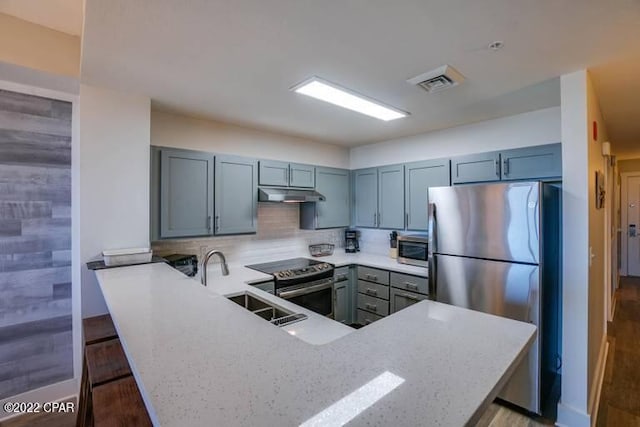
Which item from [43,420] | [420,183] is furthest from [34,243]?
[420,183]

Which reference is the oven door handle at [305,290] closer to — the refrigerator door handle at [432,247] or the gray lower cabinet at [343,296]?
the gray lower cabinet at [343,296]

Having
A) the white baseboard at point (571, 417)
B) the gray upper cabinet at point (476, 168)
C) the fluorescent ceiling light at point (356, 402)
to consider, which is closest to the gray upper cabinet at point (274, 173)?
the gray upper cabinet at point (476, 168)

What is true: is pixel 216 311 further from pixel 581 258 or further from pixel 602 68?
pixel 602 68

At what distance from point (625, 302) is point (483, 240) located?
175 inches

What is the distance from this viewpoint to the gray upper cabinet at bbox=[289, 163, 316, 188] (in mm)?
3430

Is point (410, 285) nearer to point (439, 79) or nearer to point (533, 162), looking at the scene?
point (533, 162)

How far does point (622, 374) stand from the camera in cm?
271

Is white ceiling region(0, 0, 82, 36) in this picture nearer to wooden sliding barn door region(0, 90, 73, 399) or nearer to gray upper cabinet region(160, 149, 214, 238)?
wooden sliding barn door region(0, 90, 73, 399)

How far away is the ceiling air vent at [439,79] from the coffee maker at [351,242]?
2.42 m

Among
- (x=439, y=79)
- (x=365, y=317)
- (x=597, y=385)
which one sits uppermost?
(x=439, y=79)

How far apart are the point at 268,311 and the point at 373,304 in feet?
5.58

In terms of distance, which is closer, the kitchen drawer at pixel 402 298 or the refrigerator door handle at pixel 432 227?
the refrigerator door handle at pixel 432 227

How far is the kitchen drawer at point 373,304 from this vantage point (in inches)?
129

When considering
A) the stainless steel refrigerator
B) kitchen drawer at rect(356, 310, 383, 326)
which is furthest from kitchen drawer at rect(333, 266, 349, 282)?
the stainless steel refrigerator
